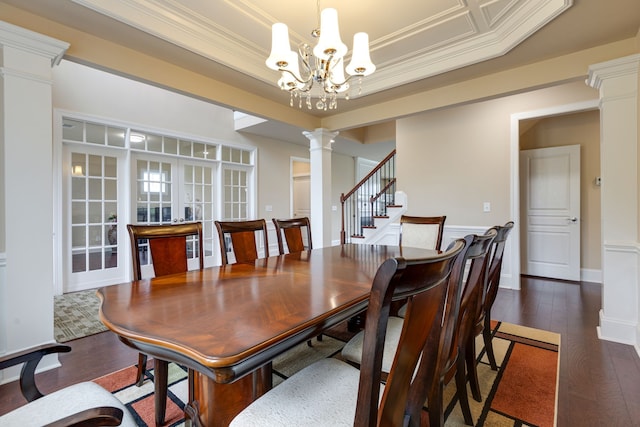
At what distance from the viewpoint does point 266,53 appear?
2.87m

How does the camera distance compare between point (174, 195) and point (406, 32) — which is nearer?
point (406, 32)

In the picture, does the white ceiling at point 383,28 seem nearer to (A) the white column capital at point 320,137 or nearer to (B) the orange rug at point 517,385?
(A) the white column capital at point 320,137

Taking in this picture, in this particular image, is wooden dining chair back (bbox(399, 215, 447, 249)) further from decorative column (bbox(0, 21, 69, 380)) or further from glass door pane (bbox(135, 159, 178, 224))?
glass door pane (bbox(135, 159, 178, 224))

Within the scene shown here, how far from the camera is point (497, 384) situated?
185 cm

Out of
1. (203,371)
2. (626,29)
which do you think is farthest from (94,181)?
(626,29)

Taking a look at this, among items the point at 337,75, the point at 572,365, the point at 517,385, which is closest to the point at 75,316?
the point at 337,75

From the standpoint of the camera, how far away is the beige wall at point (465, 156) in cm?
388

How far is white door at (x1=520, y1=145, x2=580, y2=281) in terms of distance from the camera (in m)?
4.25

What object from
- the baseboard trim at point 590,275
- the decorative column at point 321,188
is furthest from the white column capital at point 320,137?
the baseboard trim at point 590,275

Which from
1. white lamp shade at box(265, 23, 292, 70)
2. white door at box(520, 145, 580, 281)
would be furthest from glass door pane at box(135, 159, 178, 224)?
white door at box(520, 145, 580, 281)

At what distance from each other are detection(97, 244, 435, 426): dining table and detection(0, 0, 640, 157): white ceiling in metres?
1.87

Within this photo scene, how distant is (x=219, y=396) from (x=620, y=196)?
3.17m

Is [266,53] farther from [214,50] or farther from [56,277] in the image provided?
[56,277]

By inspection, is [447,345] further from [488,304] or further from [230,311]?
[488,304]
